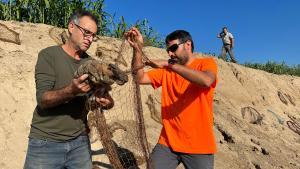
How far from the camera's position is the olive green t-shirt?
318 centimetres

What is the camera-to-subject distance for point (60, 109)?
3.26 meters

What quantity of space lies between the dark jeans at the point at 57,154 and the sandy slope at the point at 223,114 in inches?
102

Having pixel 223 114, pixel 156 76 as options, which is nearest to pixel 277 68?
pixel 223 114

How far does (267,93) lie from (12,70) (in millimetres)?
8308

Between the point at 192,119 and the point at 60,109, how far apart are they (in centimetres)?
122

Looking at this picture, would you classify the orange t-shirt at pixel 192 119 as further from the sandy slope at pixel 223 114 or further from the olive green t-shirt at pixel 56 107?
the sandy slope at pixel 223 114

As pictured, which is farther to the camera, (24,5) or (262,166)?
(24,5)

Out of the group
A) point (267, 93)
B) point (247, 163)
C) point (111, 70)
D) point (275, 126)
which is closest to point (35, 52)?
point (247, 163)

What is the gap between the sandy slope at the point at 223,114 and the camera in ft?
21.1

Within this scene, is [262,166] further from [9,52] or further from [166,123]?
[9,52]

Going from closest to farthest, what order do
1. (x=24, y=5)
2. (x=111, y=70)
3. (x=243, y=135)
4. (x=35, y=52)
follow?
1. (x=111, y=70)
2. (x=35, y=52)
3. (x=243, y=135)
4. (x=24, y=5)

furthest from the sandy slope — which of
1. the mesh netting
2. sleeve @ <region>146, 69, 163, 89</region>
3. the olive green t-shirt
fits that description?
the olive green t-shirt

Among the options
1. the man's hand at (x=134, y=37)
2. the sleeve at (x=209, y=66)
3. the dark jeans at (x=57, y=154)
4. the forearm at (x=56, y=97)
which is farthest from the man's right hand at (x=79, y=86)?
the sleeve at (x=209, y=66)

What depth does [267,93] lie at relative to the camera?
12.9 m
